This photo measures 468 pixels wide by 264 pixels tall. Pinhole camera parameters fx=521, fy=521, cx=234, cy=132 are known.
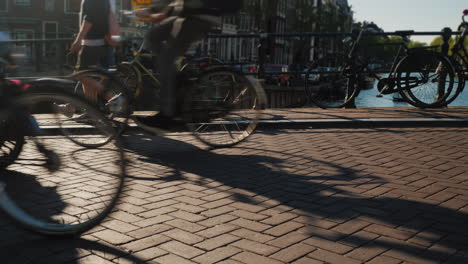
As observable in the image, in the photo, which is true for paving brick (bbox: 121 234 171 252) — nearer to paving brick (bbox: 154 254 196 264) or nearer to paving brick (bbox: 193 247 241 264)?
paving brick (bbox: 154 254 196 264)

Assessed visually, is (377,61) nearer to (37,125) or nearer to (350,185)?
(350,185)

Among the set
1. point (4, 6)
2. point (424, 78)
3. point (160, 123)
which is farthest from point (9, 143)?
point (4, 6)

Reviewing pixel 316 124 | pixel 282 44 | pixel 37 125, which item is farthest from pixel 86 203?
pixel 282 44

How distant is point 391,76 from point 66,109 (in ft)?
20.7

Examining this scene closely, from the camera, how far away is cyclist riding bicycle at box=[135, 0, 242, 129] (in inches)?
174

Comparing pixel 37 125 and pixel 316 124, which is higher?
pixel 37 125

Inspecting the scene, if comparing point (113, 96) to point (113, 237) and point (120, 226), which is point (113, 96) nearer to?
point (120, 226)

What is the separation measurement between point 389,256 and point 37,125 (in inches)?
72.7

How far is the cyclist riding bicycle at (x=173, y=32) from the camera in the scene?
14.5 feet

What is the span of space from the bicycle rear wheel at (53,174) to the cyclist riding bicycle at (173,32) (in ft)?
6.09

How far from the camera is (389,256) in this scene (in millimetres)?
2586

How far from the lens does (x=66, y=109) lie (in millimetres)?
2654

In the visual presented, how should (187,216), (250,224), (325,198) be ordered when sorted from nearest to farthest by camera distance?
(250,224)
(187,216)
(325,198)

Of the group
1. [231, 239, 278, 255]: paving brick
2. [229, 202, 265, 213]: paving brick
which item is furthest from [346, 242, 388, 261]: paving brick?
[229, 202, 265, 213]: paving brick
